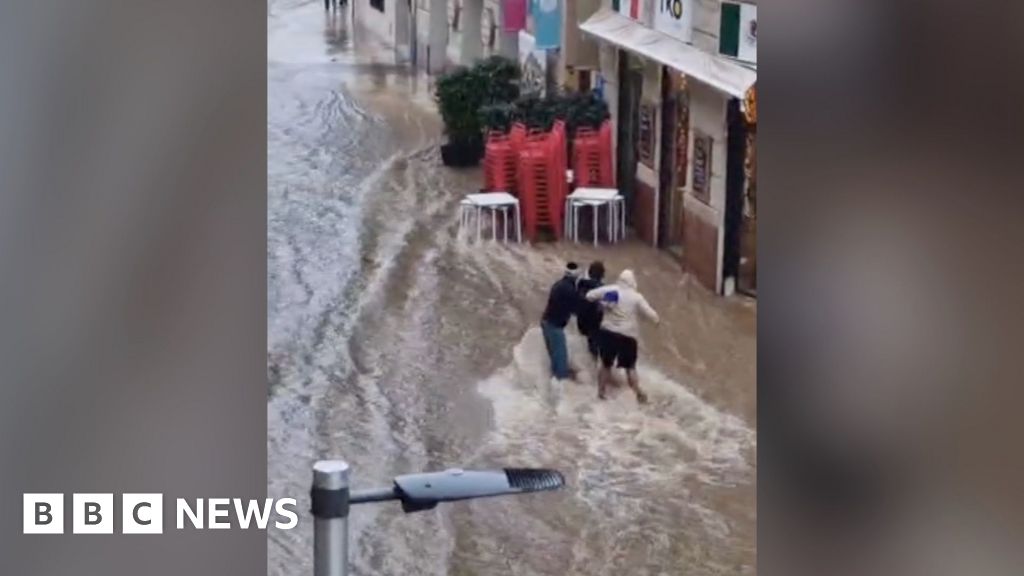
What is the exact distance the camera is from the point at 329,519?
225 centimetres

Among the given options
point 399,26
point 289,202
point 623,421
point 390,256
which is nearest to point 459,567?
point 623,421

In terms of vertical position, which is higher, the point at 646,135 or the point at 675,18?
the point at 675,18

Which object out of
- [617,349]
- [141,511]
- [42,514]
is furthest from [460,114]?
[42,514]

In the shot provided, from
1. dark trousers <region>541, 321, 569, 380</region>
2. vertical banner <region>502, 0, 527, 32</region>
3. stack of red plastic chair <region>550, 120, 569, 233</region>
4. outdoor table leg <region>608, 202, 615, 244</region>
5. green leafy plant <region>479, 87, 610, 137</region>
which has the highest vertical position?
vertical banner <region>502, 0, 527, 32</region>

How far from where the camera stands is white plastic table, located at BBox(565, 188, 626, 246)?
2268 mm

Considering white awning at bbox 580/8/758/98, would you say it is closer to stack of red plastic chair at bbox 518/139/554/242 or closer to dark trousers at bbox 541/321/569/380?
stack of red plastic chair at bbox 518/139/554/242

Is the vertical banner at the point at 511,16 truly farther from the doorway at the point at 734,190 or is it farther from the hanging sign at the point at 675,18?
the doorway at the point at 734,190

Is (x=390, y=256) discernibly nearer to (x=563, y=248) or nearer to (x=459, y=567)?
(x=563, y=248)

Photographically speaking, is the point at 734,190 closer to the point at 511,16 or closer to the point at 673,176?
the point at 673,176

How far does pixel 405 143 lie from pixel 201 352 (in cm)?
48

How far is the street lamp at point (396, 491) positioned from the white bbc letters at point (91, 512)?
0.33 metres

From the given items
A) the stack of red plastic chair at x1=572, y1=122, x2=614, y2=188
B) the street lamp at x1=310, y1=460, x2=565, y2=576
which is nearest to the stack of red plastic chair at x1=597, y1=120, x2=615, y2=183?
the stack of red plastic chair at x1=572, y1=122, x2=614, y2=188

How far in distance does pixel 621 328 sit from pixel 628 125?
13.4 inches

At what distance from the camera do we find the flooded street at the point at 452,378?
2246 millimetres
